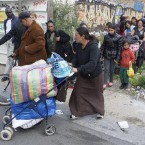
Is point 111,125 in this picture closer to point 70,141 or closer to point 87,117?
point 87,117

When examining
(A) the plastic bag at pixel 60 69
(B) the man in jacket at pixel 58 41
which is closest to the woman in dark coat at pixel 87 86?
(A) the plastic bag at pixel 60 69

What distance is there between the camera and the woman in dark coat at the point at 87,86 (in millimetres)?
5203

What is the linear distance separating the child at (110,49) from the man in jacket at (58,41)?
87cm

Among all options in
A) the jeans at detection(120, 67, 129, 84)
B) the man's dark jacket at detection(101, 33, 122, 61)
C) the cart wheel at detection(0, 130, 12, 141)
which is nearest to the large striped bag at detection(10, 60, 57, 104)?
the cart wheel at detection(0, 130, 12, 141)

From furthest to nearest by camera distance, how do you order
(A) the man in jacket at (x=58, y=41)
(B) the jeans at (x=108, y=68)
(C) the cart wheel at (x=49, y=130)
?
1. (B) the jeans at (x=108, y=68)
2. (A) the man in jacket at (x=58, y=41)
3. (C) the cart wheel at (x=49, y=130)

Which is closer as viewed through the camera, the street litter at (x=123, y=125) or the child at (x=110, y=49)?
the street litter at (x=123, y=125)

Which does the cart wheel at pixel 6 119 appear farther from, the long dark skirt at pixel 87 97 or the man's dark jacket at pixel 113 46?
the man's dark jacket at pixel 113 46

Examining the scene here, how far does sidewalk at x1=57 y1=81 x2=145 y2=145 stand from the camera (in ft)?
16.3

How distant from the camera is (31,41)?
5.67 meters

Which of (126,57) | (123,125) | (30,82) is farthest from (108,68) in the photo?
(30,82)

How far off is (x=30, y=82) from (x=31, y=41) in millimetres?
1399

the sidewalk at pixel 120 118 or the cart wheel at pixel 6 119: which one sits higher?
the cart wheel at pixel 6 119

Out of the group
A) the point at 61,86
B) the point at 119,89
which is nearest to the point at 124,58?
the point at 119,89

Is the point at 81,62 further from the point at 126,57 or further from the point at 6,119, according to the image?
the point at 126,57
